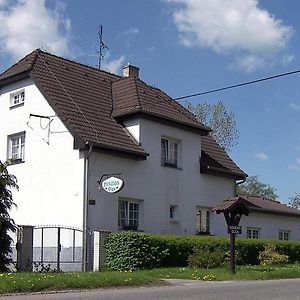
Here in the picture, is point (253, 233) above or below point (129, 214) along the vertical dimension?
below

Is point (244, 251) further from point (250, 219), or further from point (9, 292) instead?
point (9, 292)

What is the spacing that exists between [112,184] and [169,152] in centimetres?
558

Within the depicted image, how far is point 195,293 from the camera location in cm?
1587

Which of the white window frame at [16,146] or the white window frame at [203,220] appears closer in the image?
the white window frame at [16,146]

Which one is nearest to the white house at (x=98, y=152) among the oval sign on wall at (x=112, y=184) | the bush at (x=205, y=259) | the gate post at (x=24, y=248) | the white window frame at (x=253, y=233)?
the oval sign on wall at (x=112, y=184)

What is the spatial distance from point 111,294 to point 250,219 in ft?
63.2

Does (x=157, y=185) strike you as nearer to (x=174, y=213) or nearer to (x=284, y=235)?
(x=174, y=213)

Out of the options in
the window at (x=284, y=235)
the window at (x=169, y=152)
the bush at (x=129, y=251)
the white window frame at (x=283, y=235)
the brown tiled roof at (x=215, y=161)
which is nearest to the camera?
the bush at (x=129, y=251)

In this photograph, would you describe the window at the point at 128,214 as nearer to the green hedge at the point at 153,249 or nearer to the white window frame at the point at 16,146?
the green hedge at the point at 153,249

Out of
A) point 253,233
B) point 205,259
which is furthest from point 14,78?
point 253,233

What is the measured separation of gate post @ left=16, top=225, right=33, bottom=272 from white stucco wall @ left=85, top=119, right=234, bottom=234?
2.93 meters

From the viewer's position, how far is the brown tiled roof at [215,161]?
31008 mm

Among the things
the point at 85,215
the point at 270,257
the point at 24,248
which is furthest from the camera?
the point at 270,257

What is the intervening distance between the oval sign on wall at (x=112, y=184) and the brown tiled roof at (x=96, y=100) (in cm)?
145
